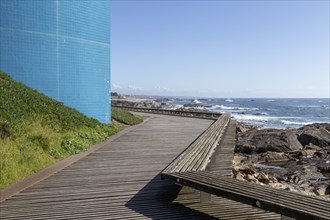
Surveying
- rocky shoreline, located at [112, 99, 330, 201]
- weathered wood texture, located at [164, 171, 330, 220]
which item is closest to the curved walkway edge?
weathered wood texture, located at [164, 171, 330, 220]

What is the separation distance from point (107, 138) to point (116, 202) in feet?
27.6

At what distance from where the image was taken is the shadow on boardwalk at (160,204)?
527 cm

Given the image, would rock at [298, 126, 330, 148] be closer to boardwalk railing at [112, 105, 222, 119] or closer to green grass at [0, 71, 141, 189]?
boardwalk railing at [112, 105, 222, 119]

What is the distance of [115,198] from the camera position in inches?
241

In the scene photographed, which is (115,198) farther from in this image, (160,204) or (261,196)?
(261,196)

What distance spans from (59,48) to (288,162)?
1287cm

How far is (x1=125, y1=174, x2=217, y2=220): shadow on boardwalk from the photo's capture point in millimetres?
5270

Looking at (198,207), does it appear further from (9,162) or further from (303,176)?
(303,176)

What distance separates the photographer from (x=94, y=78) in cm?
1759

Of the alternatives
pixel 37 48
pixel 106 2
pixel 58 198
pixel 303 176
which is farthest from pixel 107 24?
pixel 58 198

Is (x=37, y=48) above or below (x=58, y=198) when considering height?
above

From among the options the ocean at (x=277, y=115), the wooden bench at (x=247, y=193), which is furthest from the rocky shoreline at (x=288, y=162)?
the ocean at (x=277, y=115)

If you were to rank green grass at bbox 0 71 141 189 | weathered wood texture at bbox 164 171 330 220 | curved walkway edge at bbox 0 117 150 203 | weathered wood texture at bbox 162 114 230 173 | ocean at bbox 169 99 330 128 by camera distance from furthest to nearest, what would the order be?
ocean at bbox 169 99 330 128
green grass at bbox 0 71 141 189
weathered wood texture at bbox 162 114 230 173
curved walkway edge at bbox 0 117 150 203
weathered wood texture at bbox 164 171 330 220

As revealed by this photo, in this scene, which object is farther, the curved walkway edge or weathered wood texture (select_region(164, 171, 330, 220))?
the curved walkway edge
